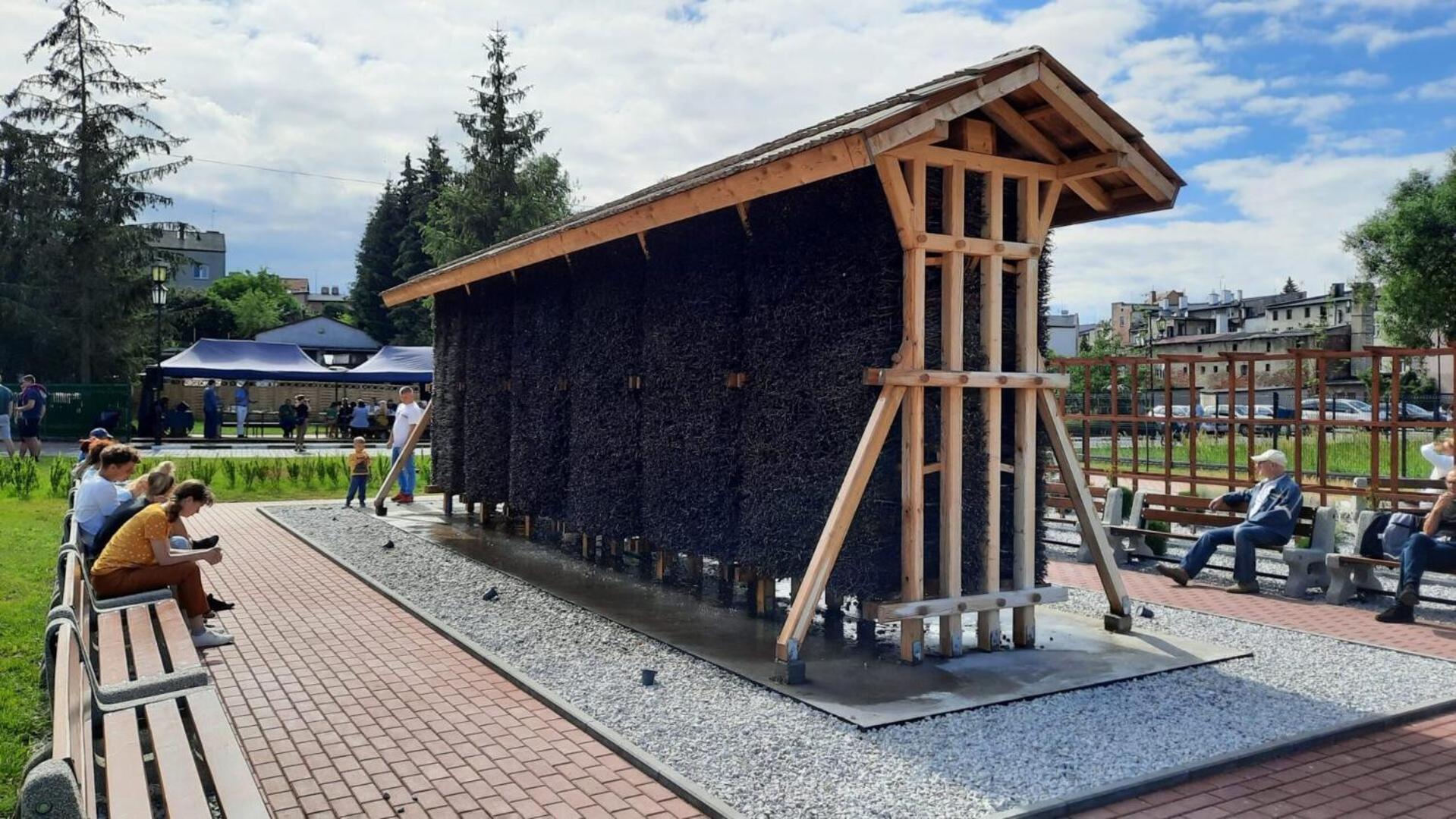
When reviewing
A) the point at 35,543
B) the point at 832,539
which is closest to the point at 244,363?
the point at 35,543

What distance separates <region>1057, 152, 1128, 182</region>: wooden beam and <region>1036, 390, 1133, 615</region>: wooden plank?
1.55 m

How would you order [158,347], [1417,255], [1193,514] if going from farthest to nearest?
1. [1417,255]
2. [158,347]
3. [1193,514]

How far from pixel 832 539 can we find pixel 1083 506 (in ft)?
7.37

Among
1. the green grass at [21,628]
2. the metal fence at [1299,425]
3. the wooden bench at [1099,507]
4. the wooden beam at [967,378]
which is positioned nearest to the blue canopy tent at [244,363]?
the green grass at [21,628]

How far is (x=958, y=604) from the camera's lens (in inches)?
263

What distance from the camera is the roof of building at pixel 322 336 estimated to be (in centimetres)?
5837

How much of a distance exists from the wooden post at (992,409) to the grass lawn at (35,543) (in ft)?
17.8

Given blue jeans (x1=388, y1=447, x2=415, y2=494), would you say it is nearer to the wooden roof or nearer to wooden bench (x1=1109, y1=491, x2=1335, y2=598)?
the wooden roof

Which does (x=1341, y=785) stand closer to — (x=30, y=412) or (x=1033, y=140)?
(x=1033, y=140)

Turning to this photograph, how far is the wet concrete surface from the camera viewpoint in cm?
590

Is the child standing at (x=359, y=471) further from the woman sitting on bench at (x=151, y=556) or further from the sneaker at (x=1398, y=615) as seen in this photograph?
the sneaker at (x=1398, y=615)

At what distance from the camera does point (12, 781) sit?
461 cm

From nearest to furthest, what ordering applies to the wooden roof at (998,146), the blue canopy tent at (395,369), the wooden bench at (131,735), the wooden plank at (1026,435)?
the wooden bench at (131,735) < the wooden roof at (998,146) < the wooden plank at (1026,435) < the blue canopy tent at (395,369)

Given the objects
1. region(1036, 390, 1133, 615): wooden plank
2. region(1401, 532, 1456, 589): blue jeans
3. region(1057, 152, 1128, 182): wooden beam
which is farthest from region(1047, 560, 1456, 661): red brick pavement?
region(1057, 152, 1128, 182): wooden beam
